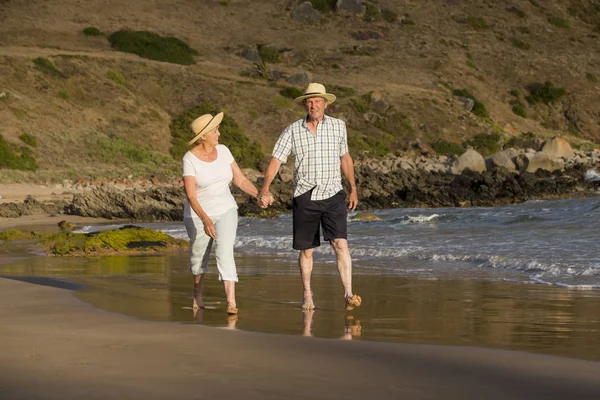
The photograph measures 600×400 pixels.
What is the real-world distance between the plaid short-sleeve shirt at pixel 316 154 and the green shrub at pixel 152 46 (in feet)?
186

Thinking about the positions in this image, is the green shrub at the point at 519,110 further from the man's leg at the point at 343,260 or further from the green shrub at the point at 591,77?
the man's leg at the point at 343,260

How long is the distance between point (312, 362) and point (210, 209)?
2661mm

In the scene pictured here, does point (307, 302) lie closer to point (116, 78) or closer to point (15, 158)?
point (15, 158)

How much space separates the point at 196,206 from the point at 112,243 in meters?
7.25

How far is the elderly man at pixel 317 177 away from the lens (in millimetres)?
8852

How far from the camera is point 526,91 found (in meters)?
74.2

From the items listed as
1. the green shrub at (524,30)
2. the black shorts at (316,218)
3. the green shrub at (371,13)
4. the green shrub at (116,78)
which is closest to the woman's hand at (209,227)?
the black shorts at (316,218)

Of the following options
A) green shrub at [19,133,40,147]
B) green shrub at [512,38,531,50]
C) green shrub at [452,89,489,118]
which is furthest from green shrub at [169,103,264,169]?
green shrub at [512,38,531,50]

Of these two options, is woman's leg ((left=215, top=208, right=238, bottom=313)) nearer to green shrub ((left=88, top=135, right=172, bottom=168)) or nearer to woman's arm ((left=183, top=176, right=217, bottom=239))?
woman's arm ((left=183, top=176, right=217, bottom=239))

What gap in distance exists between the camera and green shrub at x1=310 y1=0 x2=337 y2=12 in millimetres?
81312

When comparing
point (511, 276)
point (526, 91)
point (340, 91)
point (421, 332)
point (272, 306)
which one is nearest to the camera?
point (421, 332)

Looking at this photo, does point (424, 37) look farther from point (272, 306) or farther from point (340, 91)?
point (272, 306)

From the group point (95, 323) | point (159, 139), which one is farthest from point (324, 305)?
point (159, 139)

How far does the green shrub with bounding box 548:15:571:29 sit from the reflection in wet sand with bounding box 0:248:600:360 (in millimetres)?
77257
